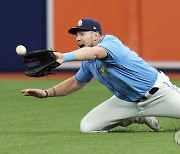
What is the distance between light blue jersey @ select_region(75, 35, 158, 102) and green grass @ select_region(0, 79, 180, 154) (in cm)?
46

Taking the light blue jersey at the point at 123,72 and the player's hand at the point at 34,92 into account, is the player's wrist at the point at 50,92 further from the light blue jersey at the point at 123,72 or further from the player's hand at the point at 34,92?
the light blue jersey at the point at 123,72

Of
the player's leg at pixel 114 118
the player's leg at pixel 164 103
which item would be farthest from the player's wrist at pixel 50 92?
the player's leg at pixel 164 103

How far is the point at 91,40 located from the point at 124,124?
1111 millimetres

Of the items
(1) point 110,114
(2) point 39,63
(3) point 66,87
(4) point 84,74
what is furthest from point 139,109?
(2) point 39,63

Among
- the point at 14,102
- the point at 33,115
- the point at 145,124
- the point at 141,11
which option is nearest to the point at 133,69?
the point at 145,124

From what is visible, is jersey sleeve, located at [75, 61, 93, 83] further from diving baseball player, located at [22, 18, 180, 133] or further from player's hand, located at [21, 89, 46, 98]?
player's hand, located at [21, 89, 46, 98]

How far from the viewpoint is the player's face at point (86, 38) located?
8.54 m

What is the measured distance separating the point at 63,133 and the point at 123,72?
3.00 feet

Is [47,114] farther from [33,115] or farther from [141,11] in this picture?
[141,11]

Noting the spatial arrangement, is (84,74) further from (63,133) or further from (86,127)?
(63,133)

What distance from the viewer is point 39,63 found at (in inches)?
323

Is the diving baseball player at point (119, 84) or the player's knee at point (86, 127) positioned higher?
the diving baseball player at point (119, 84)

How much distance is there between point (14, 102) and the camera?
12.6 meters

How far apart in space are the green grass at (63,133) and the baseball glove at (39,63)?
661 mm
